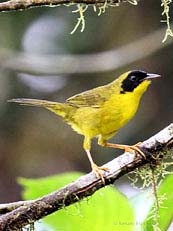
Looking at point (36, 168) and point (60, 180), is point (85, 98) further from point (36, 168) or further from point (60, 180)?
point (36, 168)

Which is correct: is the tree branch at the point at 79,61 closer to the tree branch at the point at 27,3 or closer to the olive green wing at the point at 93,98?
the olive green wing at the point at 93,98

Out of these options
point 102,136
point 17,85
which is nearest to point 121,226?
point 102,136

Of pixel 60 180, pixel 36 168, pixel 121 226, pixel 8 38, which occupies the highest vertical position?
pixel 8 38

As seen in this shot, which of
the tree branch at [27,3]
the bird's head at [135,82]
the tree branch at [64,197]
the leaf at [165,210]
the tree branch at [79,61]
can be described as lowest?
the leaf at [165,210]

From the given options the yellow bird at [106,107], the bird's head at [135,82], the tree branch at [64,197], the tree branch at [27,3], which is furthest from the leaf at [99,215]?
the bird's head at [135,82]

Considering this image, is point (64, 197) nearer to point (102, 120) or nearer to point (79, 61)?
point (102, 120)

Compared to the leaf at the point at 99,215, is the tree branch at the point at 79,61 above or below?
above

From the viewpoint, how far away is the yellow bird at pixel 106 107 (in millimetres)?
3262

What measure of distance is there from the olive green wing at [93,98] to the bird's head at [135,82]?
0.10 metres

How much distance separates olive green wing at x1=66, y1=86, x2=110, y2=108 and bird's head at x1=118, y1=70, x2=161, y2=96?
0.33 ft

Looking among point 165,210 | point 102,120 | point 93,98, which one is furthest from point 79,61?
point 165,210

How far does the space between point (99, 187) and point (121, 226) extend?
0.14 meters

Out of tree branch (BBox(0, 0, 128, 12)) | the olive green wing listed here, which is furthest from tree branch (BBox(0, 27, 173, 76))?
tree branch (BBox(0, 0, 128, 12))

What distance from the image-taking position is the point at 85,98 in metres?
3.56
